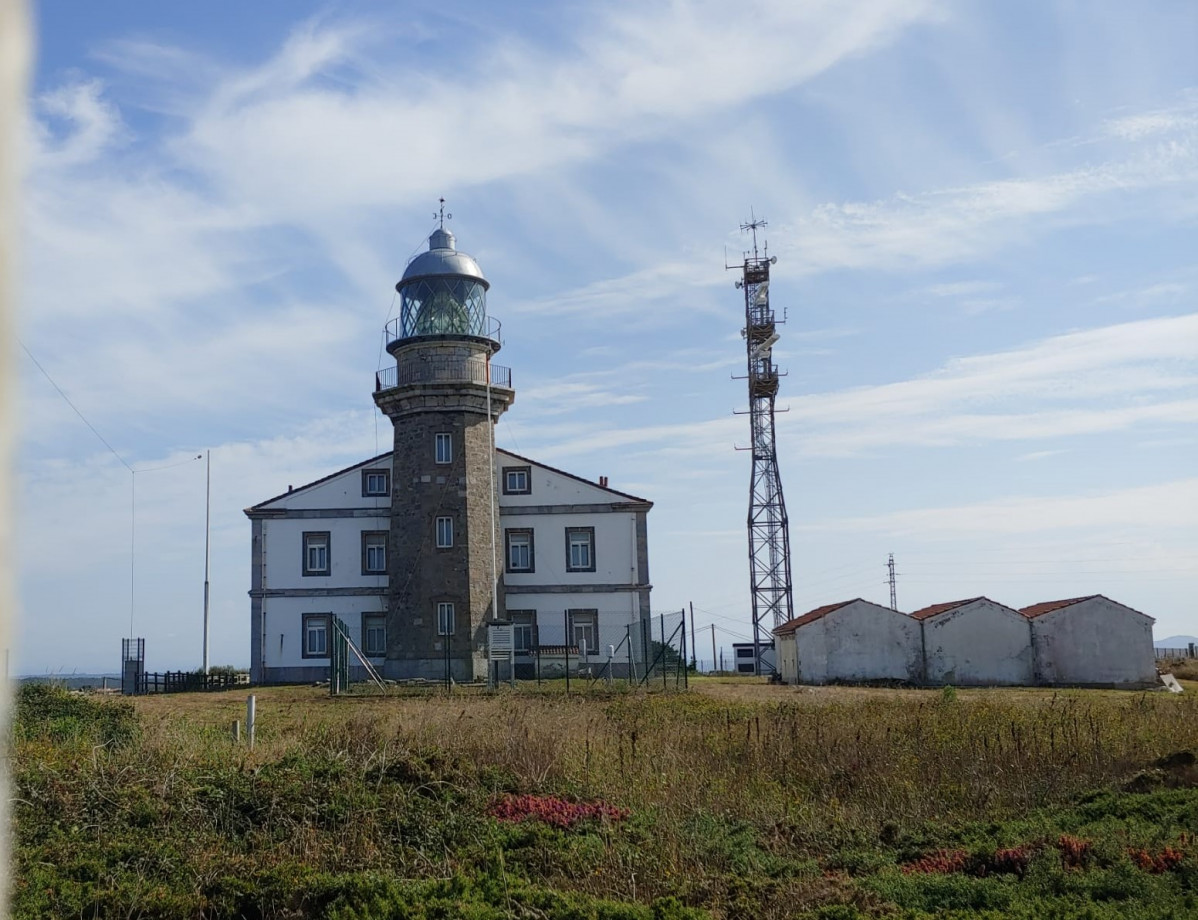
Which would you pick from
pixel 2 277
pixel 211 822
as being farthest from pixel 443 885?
pixel 2 277

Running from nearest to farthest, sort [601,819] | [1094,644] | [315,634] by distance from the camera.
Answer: [601,819] → [1094,644] → [315,634]

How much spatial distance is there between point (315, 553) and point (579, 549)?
916cm

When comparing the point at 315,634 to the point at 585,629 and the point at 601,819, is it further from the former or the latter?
the point at 601,819

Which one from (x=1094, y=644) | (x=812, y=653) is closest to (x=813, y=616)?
(x=812, y=653)

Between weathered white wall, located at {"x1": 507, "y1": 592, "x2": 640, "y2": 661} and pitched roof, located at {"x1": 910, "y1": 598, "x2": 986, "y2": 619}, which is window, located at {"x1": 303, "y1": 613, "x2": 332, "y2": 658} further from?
pitched roof, located at {"x1": 910, "y1": 598, "x2": 986, "y2": 619}

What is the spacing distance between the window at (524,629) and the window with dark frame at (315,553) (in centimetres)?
669

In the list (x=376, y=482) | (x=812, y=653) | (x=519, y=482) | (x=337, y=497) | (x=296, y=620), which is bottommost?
(x=812, y=653)

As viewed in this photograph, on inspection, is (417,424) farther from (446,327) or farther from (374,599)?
(374,599)

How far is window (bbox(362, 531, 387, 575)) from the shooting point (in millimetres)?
40250

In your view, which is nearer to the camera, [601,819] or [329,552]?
[601,819]

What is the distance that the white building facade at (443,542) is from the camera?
115 feet

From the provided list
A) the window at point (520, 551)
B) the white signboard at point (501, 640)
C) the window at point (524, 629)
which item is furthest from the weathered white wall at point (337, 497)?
the white signboard at point (501, 640)

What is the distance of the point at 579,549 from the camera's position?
40250 mm

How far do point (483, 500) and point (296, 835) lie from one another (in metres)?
26.3
